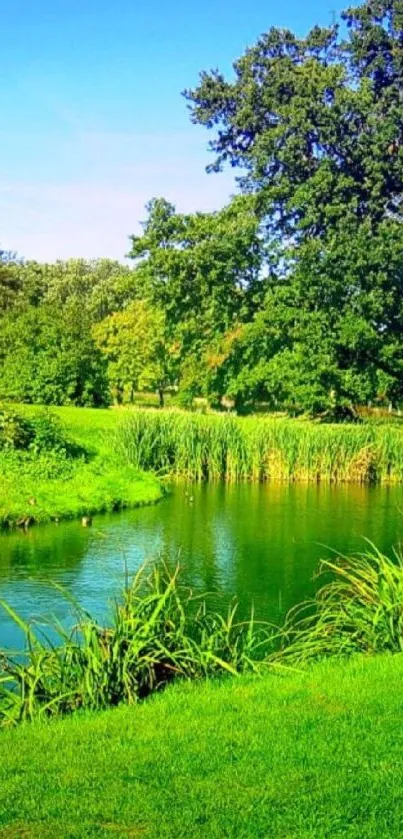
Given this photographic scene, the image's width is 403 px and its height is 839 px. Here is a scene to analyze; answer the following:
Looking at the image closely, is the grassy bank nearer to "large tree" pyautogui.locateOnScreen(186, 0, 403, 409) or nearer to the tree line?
the tree line

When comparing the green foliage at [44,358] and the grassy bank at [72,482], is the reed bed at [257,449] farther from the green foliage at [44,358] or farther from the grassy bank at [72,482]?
the green foliage at [44,358]

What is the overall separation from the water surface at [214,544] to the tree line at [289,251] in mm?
8369

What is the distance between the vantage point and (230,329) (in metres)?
30.6

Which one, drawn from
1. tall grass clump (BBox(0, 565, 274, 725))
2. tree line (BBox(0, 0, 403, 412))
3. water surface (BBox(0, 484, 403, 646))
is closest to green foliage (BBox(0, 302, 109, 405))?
tree line (BBox(0, 0, 403, 412))

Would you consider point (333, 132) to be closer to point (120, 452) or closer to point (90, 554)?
point (120, 452)

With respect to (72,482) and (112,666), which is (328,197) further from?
(112,666)

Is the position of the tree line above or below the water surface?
above

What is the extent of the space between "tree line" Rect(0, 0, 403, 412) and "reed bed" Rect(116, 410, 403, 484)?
5.60 m

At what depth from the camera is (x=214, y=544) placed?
1366 centimetres

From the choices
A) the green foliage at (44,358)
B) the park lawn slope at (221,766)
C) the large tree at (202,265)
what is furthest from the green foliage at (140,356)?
the park lawn slope at (221,766)

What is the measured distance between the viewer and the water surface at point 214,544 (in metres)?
10.1

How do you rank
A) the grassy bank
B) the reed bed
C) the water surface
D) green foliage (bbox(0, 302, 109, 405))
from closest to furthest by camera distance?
the water surface < the grassy bank < the reed bed < green foliage (bbox(0, 302, 109, 405))

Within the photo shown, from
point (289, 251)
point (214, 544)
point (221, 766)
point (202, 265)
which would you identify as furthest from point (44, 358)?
point (221, 766)

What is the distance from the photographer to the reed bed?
2011 cm
